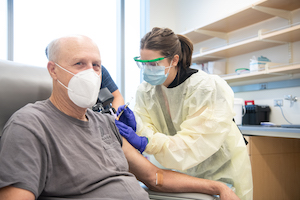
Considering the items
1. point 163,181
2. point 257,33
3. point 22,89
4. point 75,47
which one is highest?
point 257,33

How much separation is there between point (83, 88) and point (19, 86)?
10.4 inches


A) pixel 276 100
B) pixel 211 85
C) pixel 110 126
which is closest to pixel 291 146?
pixel 276 100

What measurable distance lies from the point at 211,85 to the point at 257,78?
1869 millimetres

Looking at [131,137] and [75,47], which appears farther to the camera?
[131,137]

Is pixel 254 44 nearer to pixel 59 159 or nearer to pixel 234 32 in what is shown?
pixel 234 32

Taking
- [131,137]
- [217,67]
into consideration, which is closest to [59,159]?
[131,137]

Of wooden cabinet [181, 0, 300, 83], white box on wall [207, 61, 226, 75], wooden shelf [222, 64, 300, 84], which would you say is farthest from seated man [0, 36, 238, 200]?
white box on wall [207, 61, 226, 75]

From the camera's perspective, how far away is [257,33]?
10.3ft

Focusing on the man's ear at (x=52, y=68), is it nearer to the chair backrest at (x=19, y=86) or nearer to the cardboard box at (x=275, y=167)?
the chair backrest at (x=19, y=86)

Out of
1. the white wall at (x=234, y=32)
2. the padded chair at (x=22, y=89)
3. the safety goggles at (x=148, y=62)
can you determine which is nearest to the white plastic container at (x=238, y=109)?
the white wall at (x=234, y=32)

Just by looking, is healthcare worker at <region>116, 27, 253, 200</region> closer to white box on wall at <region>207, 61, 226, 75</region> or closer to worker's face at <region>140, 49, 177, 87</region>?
worker's face at <region>140, 49, 177, 87</region>

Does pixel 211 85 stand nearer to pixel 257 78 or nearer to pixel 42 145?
pixel 42 145

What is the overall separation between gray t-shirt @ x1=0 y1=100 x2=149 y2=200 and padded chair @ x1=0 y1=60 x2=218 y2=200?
135 mm

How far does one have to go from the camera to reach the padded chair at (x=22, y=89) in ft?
3.11
